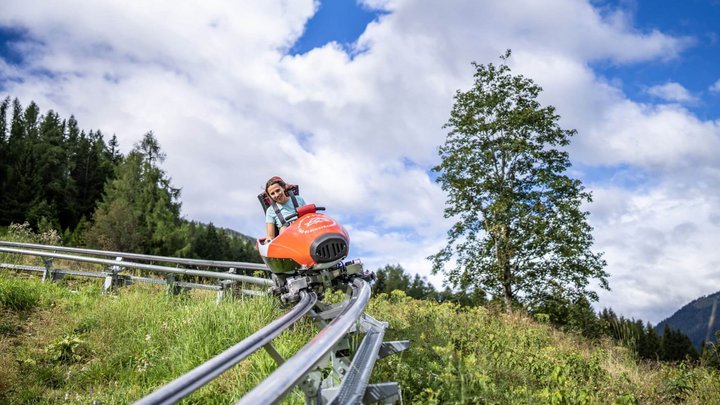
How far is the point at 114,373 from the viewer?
548 centimetres

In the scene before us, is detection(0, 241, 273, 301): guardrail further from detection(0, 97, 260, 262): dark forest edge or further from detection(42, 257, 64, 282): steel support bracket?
detection(0, 97, 260, 262): dark forest edge

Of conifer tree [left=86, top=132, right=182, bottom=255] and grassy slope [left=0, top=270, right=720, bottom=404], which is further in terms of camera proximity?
conifer tree [left=86, top=132, right=182, bottom=255]

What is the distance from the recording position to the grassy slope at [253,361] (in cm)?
390

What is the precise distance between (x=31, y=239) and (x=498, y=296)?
59.8 feet

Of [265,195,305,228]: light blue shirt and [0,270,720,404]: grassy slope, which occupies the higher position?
[265,195,305,228]: light blue shirt

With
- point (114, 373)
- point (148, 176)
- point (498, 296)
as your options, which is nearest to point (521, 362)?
Result: point (114, 373)

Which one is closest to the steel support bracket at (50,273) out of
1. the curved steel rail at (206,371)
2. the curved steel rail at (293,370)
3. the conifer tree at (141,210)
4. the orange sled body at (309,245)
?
the orange sled body at (309,245)

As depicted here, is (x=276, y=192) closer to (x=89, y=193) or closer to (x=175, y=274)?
(x=175, y=274)

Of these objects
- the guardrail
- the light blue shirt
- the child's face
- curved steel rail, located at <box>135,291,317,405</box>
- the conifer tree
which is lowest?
curved steel rail, located at <box>135,291,317,405</box>

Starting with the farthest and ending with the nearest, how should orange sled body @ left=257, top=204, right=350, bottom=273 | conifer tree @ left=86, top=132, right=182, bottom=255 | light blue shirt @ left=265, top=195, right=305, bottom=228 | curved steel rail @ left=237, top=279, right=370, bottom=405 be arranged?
conifer tree @ left=86, top=132, right=182, bottom=255 < light blue shirt @ left=265, top=195, right=305, bottom=228 < orange sled body @ left=257, top=204, right=350, bottom=273 < curved steel rail @ left=237, top=279, right=370, bottom=405

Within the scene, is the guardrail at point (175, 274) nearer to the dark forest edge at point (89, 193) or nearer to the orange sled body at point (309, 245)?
the orange sled body at point (309, 245)

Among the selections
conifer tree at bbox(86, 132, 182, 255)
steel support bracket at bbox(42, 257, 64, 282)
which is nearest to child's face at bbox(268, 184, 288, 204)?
steel support bracket at bbox(42, 257, 64, 282)

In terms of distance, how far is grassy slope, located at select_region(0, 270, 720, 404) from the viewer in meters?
3.90

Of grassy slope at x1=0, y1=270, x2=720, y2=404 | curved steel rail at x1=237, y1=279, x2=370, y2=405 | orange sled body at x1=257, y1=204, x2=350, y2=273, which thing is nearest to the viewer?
curved steel rail at x1=237, y1=279, x2=370, y2=405
